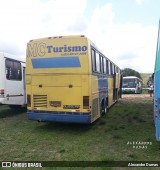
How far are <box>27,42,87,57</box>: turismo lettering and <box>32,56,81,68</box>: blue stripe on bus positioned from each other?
0.79 ft

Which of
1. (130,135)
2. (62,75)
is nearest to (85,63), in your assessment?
(62,75)

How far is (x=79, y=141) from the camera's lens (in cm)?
837

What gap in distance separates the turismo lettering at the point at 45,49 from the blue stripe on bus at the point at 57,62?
0.79 ft

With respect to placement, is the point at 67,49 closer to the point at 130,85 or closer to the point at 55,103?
the point at 55,103

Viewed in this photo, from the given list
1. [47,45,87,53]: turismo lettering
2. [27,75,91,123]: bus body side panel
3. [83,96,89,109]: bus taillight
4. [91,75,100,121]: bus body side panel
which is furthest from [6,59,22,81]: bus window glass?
[83,96,89,109]: bus taillight

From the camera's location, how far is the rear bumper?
9330 mm

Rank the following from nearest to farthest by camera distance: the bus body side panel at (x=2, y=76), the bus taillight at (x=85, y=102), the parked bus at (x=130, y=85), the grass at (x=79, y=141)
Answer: the grass at (x=79, y=141), the bus taillight at (x=85, y=102), the bus body side panel at (x=2, y=76), the parked bus at (x=130, y=85)

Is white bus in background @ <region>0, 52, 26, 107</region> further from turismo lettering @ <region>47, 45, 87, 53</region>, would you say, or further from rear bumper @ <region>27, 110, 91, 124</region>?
turismo lettering @ <region>47, 45, 87, 53</region>

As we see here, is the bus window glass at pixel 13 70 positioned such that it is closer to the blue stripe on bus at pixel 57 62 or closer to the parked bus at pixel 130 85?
the blue stripe on bus at pixel 57 62

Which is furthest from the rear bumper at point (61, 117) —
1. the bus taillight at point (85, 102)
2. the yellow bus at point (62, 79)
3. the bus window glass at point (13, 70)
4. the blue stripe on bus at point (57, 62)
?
the bus window glass at point (13, 70)

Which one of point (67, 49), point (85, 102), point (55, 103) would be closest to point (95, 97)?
point (85, 102)

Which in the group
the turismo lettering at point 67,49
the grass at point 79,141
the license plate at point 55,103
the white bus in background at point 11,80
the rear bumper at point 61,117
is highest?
the turismo lettering at point 67,49

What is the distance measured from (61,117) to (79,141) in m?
1.49

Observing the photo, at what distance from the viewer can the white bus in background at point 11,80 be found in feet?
43.0
